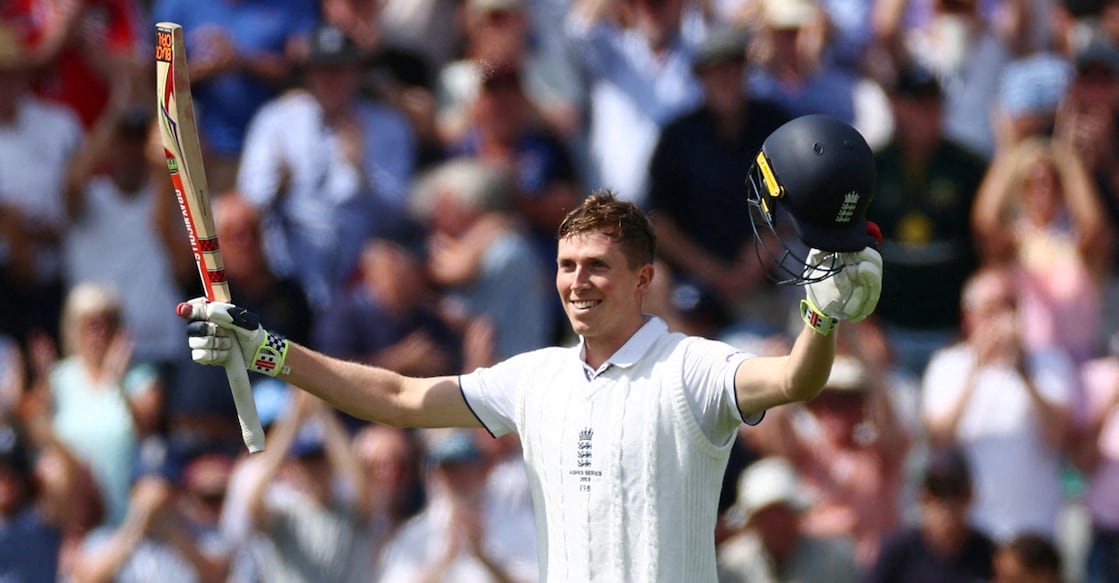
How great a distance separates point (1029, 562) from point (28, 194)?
6486 millimetres

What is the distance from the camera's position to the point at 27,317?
11961 mm

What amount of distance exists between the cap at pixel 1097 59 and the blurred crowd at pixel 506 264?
2cm

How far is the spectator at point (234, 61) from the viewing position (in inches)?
482

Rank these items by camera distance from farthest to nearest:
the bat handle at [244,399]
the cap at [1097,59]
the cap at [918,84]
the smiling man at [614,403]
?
1. the cap at [1097,59]
2. the cap at [918,84]
3. the bat handle at [244,399]
4. the smiling man at [614,403]

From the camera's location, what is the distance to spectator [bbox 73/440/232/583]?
10602 millimetres

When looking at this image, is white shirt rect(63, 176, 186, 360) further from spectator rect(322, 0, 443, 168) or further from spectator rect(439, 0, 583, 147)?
spectator rect(439, 0, 583, 147)

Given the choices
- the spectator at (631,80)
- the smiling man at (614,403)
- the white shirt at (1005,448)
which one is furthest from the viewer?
the spectator at (631,80)

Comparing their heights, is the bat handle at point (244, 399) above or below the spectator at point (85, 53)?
below

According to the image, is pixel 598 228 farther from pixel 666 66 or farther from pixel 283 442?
pixel 666 66

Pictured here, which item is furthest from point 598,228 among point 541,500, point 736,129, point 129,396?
point 129,396

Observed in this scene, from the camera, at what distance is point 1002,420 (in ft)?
34.6

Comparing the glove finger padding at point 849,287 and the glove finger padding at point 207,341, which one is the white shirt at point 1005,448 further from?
the glove finger padding at point 207,341

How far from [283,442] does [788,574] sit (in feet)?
9.36

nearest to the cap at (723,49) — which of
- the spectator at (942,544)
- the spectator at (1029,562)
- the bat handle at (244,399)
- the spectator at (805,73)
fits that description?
the spectator at (805,73)
